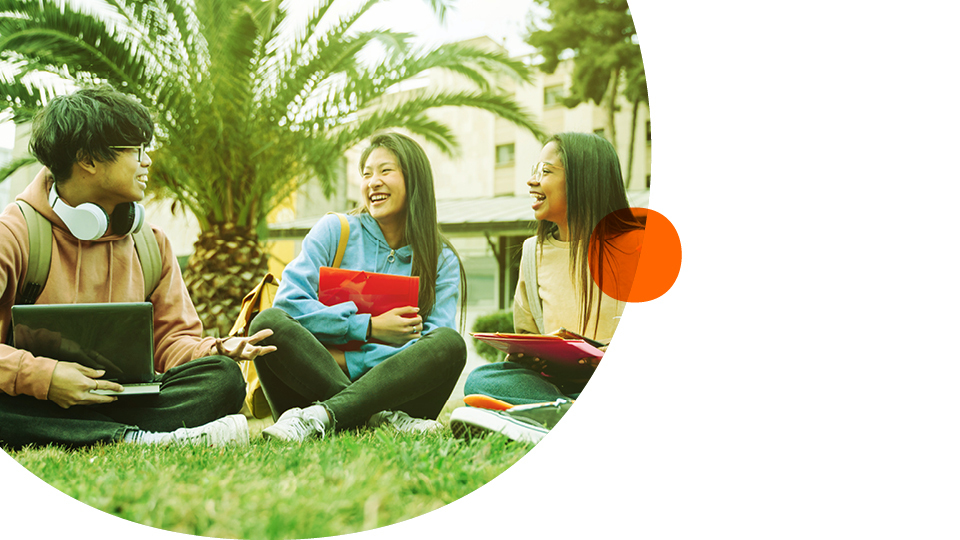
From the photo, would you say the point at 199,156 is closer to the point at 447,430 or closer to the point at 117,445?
the point at 117,445

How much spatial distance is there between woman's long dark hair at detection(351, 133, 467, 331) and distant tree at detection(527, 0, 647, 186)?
0.58 m

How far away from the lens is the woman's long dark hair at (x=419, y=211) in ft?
7.14

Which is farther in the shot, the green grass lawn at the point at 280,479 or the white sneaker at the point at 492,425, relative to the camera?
the white sneaker at the point at 492,425

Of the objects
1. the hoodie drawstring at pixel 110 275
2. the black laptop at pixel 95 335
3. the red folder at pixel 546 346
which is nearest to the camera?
the black laptop at pixel 95 335

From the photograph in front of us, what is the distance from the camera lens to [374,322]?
215 cm

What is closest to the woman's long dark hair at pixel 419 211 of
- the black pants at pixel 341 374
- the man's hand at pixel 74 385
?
the black pants at pixel 341 374

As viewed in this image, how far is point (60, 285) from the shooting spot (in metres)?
2.03

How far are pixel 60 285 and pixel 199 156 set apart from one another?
62 centimetres

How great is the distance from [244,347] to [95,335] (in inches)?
17.9

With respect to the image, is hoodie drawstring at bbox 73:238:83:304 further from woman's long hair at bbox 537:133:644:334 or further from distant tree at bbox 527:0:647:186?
distant tree at bbox 527:0:647:186

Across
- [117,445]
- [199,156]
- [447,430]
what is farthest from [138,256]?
[447,430]

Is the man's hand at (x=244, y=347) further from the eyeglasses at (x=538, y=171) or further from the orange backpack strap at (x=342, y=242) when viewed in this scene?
the eyeglasses at (x=538, y=171)

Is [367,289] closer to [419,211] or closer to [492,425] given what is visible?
[419,211]

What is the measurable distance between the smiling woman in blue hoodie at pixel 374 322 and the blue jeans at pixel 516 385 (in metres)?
0.13
